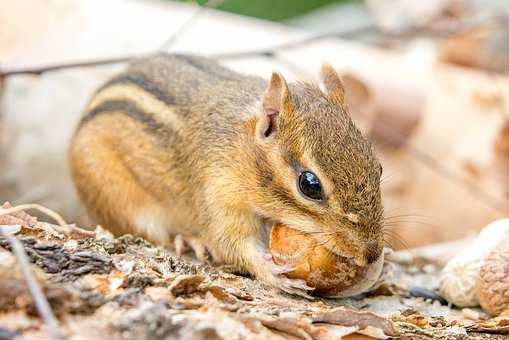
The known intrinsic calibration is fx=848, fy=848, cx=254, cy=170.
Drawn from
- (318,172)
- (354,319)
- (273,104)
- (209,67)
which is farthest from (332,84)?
(354,319)

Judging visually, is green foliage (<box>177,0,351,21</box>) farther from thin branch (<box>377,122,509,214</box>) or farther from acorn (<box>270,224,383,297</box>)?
acorn (<box>270,224,383,297</box>)

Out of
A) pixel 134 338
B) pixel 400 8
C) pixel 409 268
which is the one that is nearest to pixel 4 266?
pixel 134 338

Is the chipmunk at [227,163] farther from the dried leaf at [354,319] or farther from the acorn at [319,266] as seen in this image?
the dried leaf at [354,319]

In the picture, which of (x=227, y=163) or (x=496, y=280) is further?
(x=227, y=163)

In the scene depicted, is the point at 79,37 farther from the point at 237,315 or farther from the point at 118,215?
the point at 237,315

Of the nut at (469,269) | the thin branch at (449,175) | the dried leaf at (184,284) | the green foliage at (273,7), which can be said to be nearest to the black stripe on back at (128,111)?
the dried leaf at (184,284)

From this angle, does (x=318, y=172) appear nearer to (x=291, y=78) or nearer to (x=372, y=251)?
(x=372, y=251)
